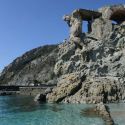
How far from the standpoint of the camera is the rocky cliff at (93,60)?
52344 millimetres

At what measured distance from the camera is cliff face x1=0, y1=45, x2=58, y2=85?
138 m

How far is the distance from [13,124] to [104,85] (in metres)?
23.1

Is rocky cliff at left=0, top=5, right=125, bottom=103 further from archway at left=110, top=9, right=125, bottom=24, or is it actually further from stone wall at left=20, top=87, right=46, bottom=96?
stone wall at left=20, top=87, right=46, bottom=96

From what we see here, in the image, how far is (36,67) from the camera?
152 metres

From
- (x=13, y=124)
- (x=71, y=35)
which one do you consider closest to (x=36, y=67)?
(x=71, y=35)

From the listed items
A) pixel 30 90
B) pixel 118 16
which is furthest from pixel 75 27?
pixel 30 90

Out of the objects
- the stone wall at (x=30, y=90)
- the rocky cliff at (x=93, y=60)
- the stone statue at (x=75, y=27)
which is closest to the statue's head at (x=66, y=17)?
the rocky cliff at (x=93, y=60)

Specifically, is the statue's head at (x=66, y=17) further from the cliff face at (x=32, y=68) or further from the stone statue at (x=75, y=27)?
the cliff face at (x=32, y=68)

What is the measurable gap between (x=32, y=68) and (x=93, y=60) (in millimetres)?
93394

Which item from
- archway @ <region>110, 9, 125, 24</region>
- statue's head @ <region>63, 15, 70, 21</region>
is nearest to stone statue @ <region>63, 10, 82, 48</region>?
statue's head @ <region>63, 15, 70, 21</region>

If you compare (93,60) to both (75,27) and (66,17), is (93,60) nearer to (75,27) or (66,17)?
(75,27)

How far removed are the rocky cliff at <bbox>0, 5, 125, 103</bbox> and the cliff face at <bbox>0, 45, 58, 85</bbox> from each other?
209 ft

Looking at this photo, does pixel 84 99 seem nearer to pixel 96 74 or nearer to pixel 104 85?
pixel 104 85

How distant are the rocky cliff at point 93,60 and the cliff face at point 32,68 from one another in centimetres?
6365
